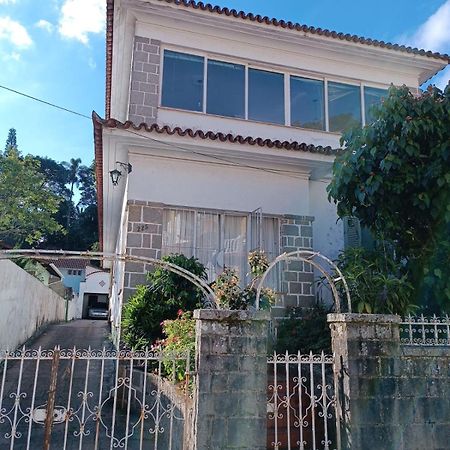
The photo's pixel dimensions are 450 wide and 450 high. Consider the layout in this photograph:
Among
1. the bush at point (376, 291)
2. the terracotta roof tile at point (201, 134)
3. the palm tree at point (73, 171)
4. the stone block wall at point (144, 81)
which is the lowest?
the bush at point (376, 291)

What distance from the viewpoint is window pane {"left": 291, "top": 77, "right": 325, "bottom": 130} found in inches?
393

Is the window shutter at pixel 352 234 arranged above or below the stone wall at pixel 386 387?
above

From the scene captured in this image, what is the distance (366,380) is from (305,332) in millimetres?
2854

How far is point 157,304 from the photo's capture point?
6.67m

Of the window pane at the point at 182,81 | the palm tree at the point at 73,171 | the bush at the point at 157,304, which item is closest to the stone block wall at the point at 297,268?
the bush at the point at 157,304


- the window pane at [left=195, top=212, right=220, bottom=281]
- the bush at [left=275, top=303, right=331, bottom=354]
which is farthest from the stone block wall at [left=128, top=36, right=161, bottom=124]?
the bush at [left=275, top=303, right=331, bottom=354]

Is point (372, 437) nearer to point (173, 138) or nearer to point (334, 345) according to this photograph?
point (334, 345)

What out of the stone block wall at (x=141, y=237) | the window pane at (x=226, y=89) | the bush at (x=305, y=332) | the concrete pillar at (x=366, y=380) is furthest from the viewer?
the window pane at (x=226, y=89)

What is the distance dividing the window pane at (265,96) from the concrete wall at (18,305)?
6030mm

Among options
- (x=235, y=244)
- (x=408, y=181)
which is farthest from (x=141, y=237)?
(x=408, y=181)

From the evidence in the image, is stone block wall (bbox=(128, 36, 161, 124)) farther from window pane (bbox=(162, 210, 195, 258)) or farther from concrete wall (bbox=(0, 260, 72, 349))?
concrete wall (bbox=(0, 260, 72, 349))

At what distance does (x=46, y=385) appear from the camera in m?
7.83

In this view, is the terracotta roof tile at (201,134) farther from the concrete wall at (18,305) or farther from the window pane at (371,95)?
the concrete wall at (18,305)

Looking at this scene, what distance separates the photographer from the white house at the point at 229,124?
25.3 ft
